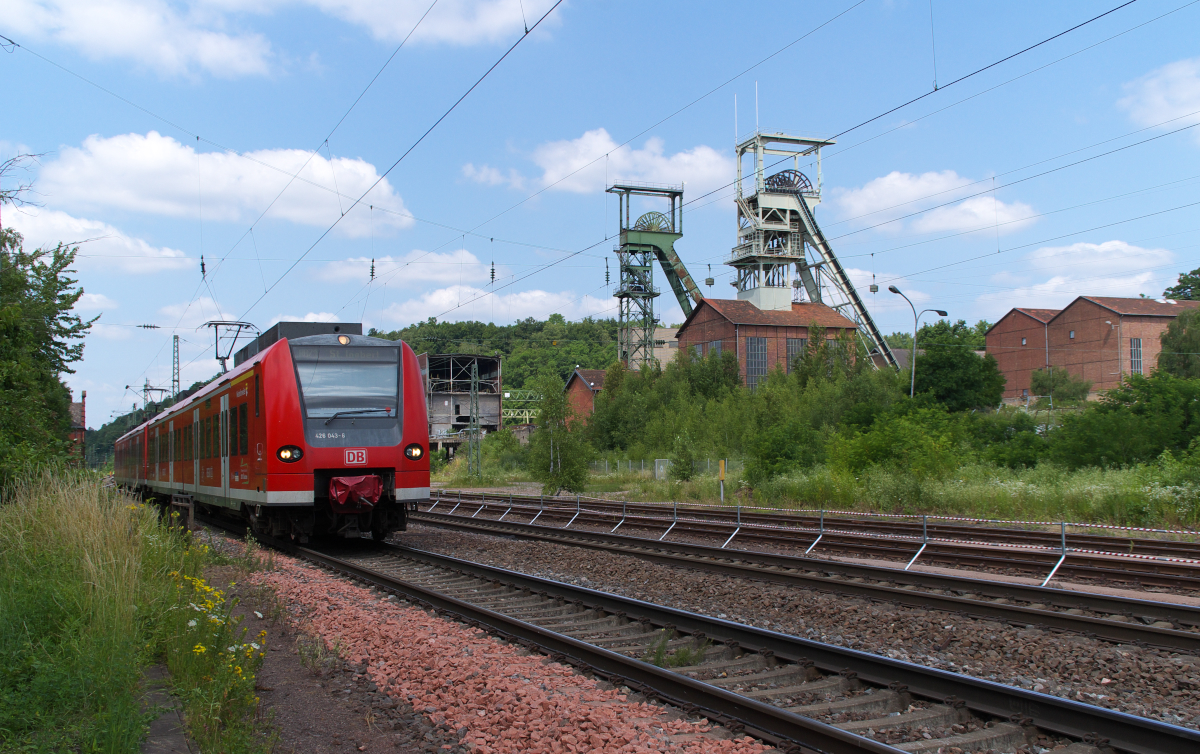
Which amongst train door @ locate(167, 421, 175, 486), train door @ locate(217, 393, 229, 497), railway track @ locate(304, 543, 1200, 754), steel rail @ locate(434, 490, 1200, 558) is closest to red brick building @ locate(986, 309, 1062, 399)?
steel rail @ locate(434, 490, 1200, 558)

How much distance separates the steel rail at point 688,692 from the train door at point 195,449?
11.0m

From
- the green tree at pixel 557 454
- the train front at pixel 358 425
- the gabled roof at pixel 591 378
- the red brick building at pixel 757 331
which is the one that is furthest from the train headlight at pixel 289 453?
the gabled roof at pixel 591 378

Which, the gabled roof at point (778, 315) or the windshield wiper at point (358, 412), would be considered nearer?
the windshield wiper at point (358, 412)

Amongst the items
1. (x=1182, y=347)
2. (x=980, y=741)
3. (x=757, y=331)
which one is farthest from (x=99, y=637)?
(x=1182, y=347)

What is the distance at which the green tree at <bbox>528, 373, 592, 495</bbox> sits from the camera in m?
29.8

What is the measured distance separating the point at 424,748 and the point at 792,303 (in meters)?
63.5

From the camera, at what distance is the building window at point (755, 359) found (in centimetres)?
5991

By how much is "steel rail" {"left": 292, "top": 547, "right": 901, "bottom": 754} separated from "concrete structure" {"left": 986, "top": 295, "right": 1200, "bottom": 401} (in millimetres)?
65050

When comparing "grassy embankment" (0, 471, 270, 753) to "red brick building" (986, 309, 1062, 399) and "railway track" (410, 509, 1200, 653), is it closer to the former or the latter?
"railway track" (410, 509, 1200, 653)

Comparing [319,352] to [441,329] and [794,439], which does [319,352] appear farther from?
[441,329]

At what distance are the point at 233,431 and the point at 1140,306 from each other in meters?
71.5

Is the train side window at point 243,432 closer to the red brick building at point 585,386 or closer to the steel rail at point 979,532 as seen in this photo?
the steel rail at point 979,532

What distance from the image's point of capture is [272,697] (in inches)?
234

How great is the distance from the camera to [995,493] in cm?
1994
